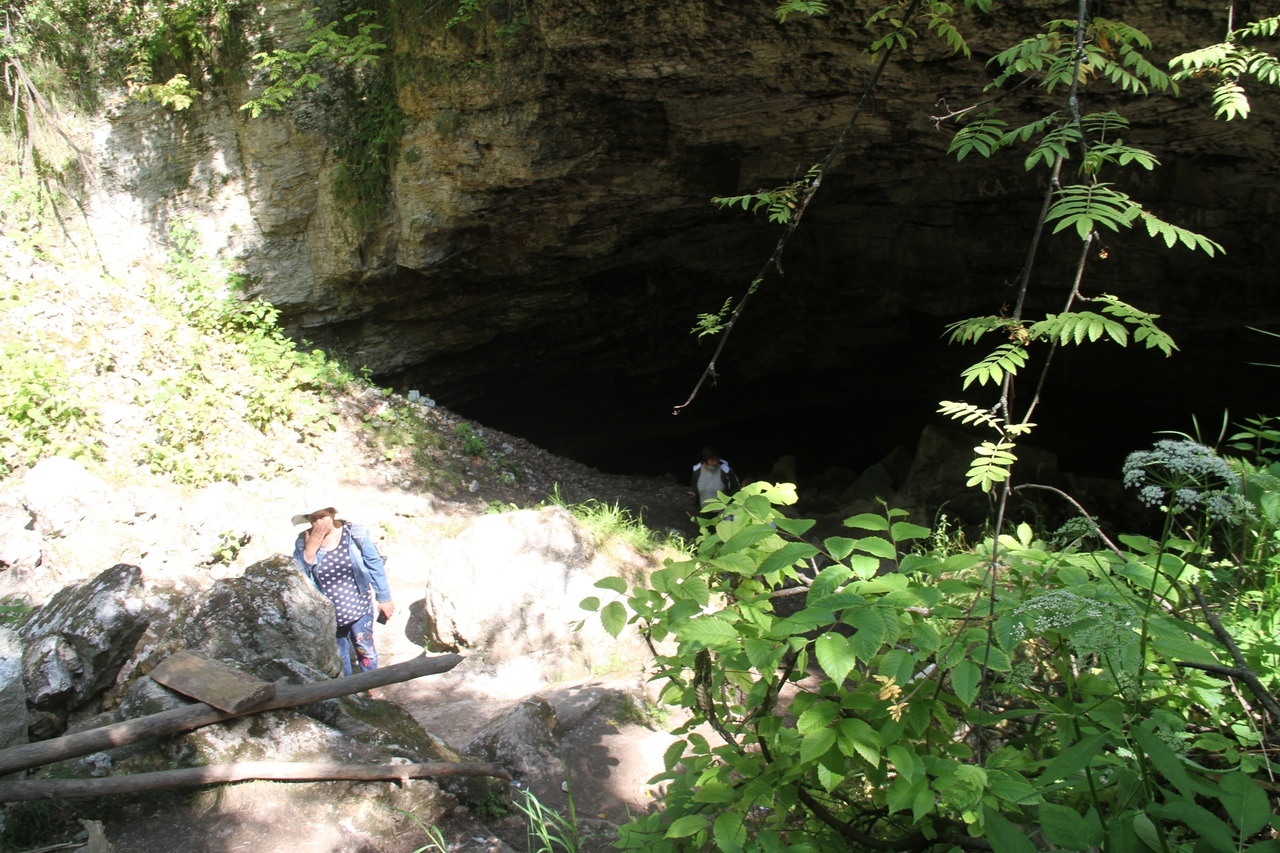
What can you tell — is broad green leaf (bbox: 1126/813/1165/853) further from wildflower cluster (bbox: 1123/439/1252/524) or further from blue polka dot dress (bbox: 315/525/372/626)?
blue polka dot dress (bbox: 315/525/372/626)

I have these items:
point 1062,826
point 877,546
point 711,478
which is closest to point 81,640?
point 877,546

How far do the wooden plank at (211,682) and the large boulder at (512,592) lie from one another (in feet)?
6.65

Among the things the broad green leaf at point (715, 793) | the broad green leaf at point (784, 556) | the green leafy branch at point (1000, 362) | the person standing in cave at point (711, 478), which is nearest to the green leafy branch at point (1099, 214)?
the green leafy branch at point (1000, 362)

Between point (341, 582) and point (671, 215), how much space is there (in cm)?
475

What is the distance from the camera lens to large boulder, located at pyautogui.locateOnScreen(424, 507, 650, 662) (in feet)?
15.7

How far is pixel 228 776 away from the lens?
2529 millimetres

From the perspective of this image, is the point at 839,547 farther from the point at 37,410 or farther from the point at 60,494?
the point at 37,410

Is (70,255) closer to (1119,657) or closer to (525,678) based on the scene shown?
(525,678)

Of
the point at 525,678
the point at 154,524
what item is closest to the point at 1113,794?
the point at 525,678

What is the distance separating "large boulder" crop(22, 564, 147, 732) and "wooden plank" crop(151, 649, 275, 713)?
0.29m

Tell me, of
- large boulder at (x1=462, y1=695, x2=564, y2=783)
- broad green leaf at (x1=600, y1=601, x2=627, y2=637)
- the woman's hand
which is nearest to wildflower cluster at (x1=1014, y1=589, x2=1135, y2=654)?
broad green leaf at (x1=600, y1=601, x2=627, y2=637)

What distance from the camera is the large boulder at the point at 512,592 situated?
15.7ft

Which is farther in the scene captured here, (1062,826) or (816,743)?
(816,743)

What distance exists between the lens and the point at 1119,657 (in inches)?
50.4
